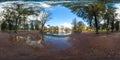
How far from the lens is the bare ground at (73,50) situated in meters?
1.46

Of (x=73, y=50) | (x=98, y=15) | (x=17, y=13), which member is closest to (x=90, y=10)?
(x=98, y=15)

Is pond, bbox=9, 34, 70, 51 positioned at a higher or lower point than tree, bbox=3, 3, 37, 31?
lower

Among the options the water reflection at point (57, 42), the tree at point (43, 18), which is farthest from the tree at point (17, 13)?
the water reflection at point (57, 42)

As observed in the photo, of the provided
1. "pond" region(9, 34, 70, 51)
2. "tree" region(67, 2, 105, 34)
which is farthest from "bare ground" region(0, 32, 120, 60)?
"tree" region(67, 2, 105, 34)

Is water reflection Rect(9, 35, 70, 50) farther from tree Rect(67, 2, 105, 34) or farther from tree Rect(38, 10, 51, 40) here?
tree Rect(67, 2, 105, 34)

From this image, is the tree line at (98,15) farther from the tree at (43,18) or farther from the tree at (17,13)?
the tree at (17,13)

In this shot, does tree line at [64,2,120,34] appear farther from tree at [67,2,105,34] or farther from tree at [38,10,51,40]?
tree at [38,10,51,40]

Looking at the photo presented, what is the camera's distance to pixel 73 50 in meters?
1.47

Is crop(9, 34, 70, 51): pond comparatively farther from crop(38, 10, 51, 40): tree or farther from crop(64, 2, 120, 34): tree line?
crop(64, 2, 120, 34): tree line

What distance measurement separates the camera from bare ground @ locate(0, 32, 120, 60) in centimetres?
146

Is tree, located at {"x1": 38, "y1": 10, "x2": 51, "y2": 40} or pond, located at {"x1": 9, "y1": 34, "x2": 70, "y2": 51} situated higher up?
tree, located at {"x1": 38, "y1": 10, "x2": 51, "y2": 40}

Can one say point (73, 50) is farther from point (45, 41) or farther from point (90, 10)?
point (90, 10)

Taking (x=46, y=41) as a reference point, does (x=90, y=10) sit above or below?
above

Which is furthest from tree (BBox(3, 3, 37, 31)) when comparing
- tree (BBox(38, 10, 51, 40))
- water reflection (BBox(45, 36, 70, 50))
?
water reflection (BBox(45, 36, 70, 50))
